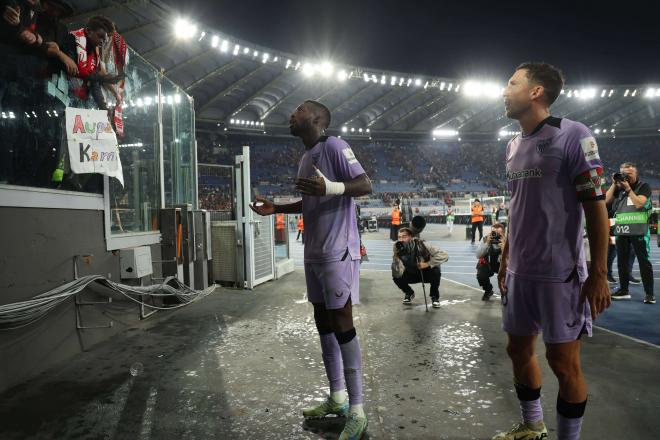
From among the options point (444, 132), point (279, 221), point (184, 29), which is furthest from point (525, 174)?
point (444, 132)

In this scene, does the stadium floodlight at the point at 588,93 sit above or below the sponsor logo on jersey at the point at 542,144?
above

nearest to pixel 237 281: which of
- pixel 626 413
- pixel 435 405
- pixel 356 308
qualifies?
pixel 356 308

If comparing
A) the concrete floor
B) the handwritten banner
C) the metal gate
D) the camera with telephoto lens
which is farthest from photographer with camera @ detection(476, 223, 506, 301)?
the handwritten banner

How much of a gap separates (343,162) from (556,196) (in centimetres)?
109

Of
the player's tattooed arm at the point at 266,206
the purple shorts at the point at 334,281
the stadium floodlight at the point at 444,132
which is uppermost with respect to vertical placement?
the stadium floodlight at the point at 444,132

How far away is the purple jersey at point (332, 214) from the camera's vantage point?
7.77 ft

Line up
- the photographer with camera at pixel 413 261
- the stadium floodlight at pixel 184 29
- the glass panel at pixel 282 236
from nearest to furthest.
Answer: the photographer with camera at pixel 413 261, the glass panel at pixel 282 236, the stadium floodlight at pixel 184 29

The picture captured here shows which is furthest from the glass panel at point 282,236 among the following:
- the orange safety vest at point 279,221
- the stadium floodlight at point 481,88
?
the stadium floodlight at point 481,88

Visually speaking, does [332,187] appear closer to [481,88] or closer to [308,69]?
[308,69]

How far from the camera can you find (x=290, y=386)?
2.97 m

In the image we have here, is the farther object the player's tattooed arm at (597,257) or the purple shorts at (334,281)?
the purple shorts at (334,281)

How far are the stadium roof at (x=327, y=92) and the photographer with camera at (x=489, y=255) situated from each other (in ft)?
55.3

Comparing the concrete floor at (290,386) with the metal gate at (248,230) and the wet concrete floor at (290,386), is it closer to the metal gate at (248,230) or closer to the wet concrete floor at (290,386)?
the wet concrete floor at (290,386)

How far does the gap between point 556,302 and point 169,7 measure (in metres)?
20.3
